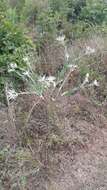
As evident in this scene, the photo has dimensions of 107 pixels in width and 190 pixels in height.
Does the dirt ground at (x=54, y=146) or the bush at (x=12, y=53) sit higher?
the bush at (x=12, y=53)

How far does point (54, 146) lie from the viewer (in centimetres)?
401

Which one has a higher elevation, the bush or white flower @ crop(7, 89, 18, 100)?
the bush

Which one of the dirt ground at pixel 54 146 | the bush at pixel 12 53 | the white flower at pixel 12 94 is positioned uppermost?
the bush at pixel 12 53

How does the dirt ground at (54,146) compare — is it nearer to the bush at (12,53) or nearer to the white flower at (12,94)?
the white flower at (12,94)

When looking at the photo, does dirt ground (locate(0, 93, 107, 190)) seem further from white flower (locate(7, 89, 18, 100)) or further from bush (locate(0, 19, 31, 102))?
bush (locate(0, 19, 31, 102))

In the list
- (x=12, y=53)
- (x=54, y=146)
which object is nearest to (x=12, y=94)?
(x=54, y=146)

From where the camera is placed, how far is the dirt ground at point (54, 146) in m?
3.73

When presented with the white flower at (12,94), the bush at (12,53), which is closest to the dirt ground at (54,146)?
the white flower at (12,94)

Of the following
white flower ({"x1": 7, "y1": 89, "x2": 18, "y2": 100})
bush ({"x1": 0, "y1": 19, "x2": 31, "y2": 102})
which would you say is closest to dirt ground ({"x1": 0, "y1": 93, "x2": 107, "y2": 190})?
white flower ({"x1": 7, "y1": 89, "x2": 18, "y2": 100})

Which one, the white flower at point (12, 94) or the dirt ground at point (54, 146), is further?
the white flower at point (12, 94)

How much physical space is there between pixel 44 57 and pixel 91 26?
1173mm

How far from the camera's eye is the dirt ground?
3730 millimetres

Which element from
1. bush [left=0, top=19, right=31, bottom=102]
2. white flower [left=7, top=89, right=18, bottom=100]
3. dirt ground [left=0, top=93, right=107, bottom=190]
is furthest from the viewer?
bush [left=0, top=19, right=31, bottom=102]

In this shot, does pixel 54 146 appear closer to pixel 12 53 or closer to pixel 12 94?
pixel 12 94
